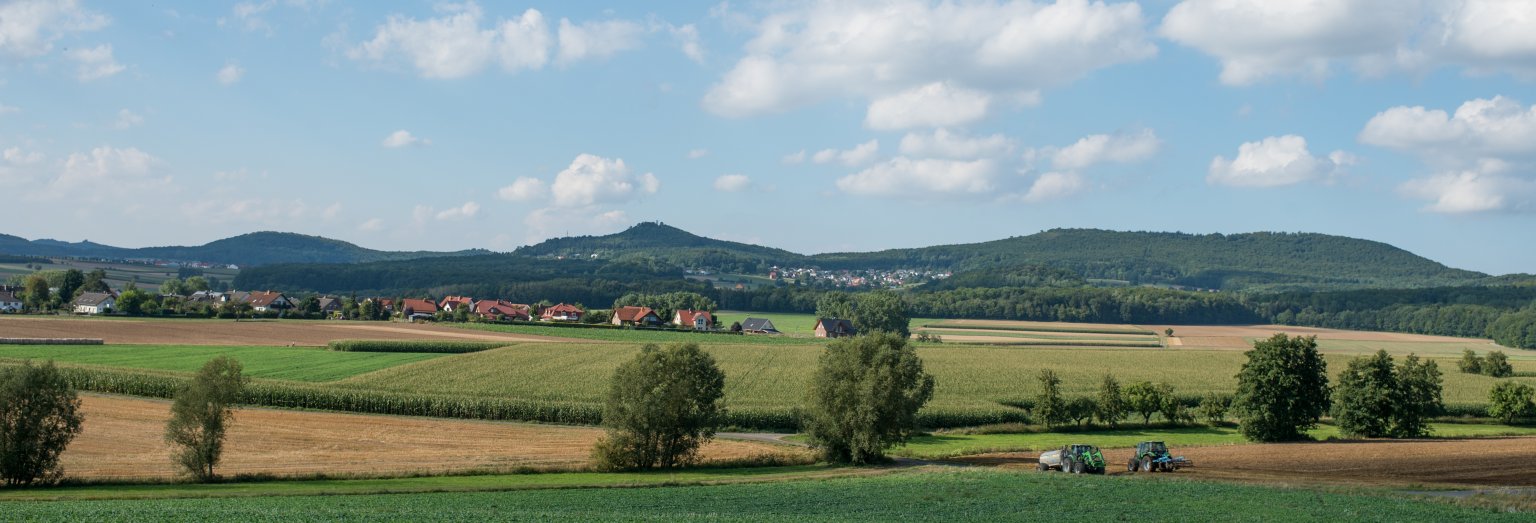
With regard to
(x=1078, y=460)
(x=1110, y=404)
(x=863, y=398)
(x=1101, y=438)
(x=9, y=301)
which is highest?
(x=9, y=301)

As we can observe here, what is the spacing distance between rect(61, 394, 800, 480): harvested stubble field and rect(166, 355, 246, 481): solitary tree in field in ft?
3.44

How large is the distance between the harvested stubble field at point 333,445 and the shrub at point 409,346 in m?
32.3

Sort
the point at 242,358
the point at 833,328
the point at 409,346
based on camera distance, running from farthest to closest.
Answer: the point at 833,328 → the point at 409,346 → the point at 242,358

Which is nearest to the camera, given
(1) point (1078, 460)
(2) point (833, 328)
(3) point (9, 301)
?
(1) point (1078, 460)

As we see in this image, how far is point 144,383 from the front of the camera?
223 ft

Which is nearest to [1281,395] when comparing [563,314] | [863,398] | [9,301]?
[863,398]

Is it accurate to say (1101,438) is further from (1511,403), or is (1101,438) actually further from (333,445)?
(333,445)

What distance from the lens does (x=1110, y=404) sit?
69250 millimetres

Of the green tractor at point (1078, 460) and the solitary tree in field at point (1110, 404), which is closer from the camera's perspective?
the green tractor at point (1078, 460)

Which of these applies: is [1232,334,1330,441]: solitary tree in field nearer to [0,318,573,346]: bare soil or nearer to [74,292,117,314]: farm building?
[0,318,573,346]: bare soil

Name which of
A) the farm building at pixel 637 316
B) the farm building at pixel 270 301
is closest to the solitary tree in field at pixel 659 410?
the farm building at pixel 637 316

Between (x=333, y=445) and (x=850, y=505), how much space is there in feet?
93.3

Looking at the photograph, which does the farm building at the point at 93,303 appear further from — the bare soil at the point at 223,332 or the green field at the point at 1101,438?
the green field at the point at 1101,438

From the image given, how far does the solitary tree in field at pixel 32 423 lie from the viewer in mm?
40062
